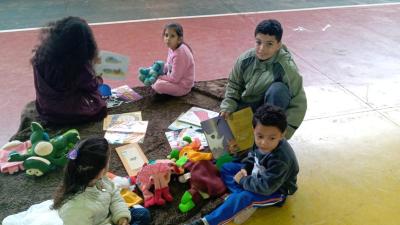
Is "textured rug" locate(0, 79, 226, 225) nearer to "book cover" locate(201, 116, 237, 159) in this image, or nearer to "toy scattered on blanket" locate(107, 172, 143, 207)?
"toy scattered on blanket" locate(107, 172, 143, 207)

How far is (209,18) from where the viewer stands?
5.27m

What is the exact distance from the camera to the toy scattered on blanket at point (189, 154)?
7.47 feet

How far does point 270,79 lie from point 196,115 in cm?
79

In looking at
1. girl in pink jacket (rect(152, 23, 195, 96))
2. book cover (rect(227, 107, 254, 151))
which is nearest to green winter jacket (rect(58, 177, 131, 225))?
book cover (rect(227, 107, 254, 151))

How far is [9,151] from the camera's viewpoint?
7.65ft

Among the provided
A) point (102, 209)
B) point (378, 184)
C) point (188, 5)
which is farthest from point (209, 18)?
point (102, 209)

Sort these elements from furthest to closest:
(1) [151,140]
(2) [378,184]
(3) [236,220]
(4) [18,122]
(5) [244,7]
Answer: (5) [244,7]
(4) [18,122]
(1) [151,140]
(2) [378,184]
(3) [236,220]

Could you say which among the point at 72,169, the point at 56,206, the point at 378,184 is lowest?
the point at 378,184

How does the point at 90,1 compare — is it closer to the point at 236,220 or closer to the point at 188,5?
the point at 188,5

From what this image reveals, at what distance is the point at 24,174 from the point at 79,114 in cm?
59

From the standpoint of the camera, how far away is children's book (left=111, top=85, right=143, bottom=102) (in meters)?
3.08

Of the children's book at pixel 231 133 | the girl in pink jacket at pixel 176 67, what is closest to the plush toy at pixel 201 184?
the children's book at pixel 231 133

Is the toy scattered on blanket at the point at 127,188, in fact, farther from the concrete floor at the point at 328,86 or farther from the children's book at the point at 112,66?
the children's book at the point at 112,66

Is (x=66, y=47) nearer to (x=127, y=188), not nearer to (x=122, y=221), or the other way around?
(x=127, y=188)
